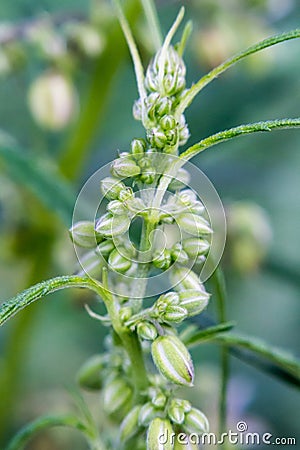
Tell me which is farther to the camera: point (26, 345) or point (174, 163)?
point (26, 345)

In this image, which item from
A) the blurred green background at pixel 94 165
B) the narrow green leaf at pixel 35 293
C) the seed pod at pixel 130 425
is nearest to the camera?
the narrow green leaf at pixel 35 293

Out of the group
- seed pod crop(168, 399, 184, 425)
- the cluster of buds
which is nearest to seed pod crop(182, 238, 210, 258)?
the cluster of buds

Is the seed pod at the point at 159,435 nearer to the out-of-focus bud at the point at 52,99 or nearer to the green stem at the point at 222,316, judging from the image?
the green stem at the point at 222,316

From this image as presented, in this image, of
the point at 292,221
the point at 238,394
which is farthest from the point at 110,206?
the point at 292,221

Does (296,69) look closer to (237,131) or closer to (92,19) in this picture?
(92,19)

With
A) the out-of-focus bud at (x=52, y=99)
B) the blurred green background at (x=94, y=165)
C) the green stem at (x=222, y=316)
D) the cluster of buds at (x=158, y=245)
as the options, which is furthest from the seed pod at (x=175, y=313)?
the out-of-focus bud at (x=52, y=99)

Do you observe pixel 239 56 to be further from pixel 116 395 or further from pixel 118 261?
pixel 116 395

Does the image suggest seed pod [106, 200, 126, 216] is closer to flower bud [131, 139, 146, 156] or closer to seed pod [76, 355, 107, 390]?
flower bud [131, 139, 146, 156]
